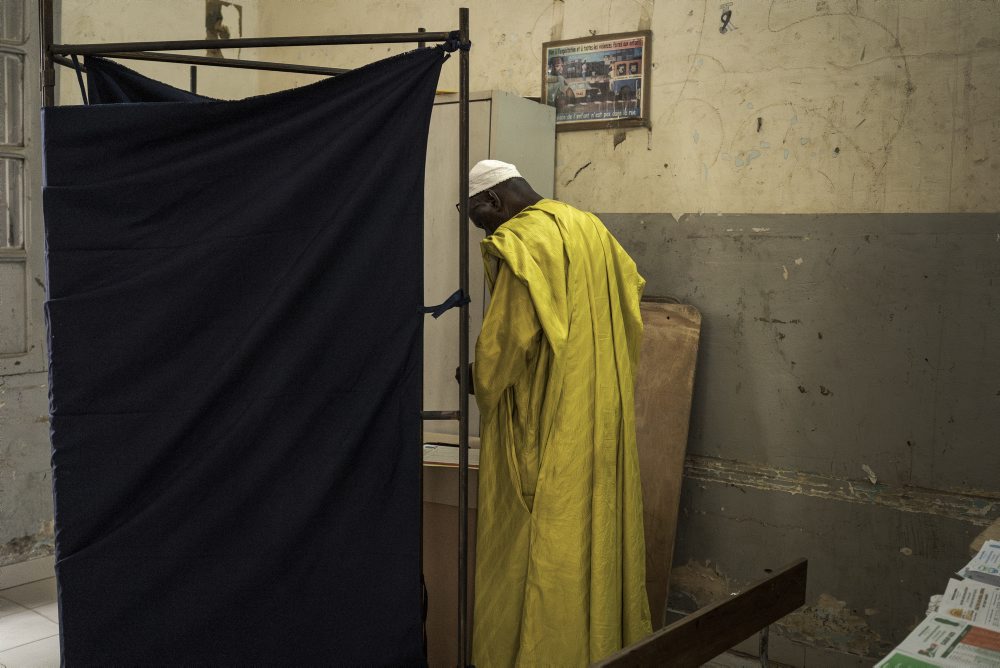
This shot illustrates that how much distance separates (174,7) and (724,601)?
3400 millimetres

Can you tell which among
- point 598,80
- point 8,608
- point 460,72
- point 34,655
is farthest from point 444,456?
point 8,608

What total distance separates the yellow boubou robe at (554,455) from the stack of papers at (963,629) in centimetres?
96

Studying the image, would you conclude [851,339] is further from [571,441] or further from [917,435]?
[571,441]

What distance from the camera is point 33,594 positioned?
3.34 meters

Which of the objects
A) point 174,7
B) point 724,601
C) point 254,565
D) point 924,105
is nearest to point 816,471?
point 924,105

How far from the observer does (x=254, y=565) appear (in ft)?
6.29

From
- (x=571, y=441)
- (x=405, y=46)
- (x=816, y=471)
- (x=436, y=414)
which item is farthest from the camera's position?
(x=405, y=46)

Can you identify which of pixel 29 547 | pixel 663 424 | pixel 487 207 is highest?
pixel 487 207

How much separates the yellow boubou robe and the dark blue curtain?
374 mm

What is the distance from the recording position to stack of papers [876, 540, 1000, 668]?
47.2 inches

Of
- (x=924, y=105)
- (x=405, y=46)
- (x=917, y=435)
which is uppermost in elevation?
(x=405, y=46)

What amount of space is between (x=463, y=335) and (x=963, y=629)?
1.15 meters

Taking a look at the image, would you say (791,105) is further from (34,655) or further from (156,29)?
(34,655)

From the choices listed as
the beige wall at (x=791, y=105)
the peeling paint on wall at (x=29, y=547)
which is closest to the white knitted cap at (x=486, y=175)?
the beige wall at (x=791, y=105)
